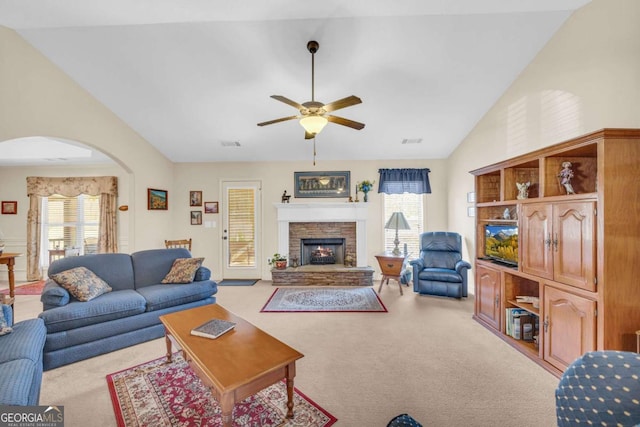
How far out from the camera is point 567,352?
2.27m

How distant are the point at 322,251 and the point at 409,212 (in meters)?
2.08

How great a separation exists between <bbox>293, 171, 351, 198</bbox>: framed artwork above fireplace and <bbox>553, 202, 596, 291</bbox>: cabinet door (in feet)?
12.2

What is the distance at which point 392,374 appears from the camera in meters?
2.33

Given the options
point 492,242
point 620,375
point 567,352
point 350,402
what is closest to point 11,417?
point 350,402

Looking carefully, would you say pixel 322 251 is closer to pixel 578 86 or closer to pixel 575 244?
pixel 575 244

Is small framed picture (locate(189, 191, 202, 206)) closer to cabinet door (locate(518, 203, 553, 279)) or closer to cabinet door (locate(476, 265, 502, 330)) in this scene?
cabinet door (locate(476, 265, 502, 330))

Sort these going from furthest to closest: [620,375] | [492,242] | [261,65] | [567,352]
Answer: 1. [492,242]
2. [261,65]
3. [567,352]
4. [620,375]

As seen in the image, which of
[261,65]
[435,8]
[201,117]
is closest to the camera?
[435,8]

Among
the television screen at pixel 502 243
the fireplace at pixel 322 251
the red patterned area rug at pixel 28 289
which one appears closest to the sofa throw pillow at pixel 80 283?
the red patterned area rug at pixel 28 289

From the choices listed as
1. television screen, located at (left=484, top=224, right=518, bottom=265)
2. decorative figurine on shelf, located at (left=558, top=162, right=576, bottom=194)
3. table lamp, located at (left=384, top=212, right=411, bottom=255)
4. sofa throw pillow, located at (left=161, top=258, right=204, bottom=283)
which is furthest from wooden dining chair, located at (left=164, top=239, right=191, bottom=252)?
decorative figurine on shelf, located at (left=558, top=162, right=576, bottom=194)

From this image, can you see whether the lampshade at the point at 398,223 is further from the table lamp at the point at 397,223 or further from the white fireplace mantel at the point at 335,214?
the white fireplace mantel at the point at 335,214

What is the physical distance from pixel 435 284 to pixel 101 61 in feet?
18.7

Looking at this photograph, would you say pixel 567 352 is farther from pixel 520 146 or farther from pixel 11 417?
pixel 11 417

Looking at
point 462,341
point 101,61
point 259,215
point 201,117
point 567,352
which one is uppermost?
point 101,61
